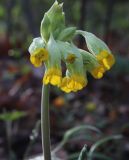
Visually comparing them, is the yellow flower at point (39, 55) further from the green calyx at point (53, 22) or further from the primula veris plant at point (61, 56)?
the green calyx at point (53, 22)

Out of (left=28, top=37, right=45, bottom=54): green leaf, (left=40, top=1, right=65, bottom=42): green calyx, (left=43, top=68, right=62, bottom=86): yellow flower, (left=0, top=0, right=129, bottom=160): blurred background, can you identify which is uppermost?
(left=40, top=1, right=65, bottom=42): green calyx

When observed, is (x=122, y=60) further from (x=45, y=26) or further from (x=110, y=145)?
(x=45, y=26)

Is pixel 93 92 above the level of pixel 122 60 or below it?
below

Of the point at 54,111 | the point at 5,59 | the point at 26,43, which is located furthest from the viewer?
the point at 26,43

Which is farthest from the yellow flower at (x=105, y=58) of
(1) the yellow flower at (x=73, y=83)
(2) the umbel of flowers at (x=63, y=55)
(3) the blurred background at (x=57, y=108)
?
(3) the blurred background at (x=57, y=108)

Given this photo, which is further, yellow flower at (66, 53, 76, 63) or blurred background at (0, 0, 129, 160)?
blurred background at (0, 0, 129, 160)

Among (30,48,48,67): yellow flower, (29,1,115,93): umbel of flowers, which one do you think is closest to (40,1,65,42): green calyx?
(29,1,115,93): umbel of flowers

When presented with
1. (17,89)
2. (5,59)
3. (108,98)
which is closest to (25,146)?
(17,89)

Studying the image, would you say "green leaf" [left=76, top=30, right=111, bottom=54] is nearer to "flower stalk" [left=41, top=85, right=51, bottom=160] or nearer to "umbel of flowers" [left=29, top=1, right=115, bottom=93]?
"umbel of flowers" [left=29, top=1, right=115, bottom=93]
